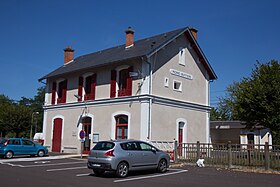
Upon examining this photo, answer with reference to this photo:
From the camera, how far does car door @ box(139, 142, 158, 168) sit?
47.0ft

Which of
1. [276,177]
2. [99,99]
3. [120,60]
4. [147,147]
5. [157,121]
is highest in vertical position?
[120,60]

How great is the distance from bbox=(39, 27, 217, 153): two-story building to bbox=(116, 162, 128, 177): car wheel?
797 centimetres

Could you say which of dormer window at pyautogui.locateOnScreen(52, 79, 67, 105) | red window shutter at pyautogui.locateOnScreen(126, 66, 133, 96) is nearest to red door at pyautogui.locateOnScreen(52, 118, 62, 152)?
dormer window at pyautogui.locateOnScreen(52, 79, 67, 105)

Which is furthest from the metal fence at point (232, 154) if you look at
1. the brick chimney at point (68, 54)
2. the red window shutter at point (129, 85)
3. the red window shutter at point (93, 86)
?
the brick chimney at point (68, 54)

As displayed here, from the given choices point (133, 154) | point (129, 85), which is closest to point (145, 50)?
point (129, 85)

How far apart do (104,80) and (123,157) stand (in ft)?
40.2

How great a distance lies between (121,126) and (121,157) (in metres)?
9.96

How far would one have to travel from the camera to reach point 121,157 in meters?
13.4

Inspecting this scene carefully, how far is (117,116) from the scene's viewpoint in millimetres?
23516

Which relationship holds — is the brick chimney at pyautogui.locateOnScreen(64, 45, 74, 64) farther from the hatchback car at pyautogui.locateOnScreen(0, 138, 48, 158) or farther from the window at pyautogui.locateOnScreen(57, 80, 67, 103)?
the hatchback car at pyautogui.locateOnScreen(0, 138, 48, 158)

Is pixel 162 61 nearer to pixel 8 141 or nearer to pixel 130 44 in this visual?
pixel 130 44

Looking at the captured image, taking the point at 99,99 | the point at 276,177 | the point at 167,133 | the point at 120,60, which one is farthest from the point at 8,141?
the point at 276,177

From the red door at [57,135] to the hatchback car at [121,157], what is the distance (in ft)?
49.8

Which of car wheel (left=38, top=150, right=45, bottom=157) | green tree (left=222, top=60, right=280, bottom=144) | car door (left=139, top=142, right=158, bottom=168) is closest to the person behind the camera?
car door (left=139, top=142, right=158, bottom=168)
